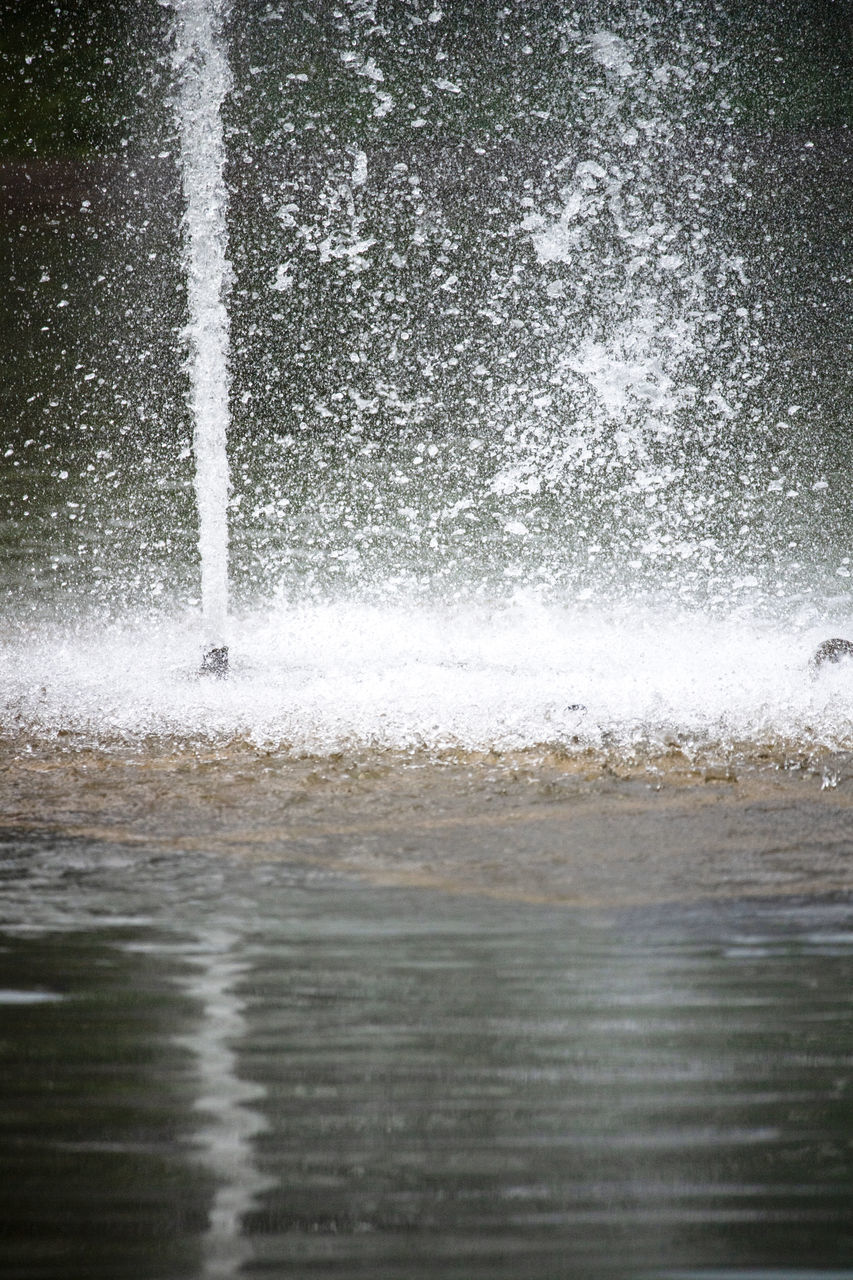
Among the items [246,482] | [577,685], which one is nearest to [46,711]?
[577,685]

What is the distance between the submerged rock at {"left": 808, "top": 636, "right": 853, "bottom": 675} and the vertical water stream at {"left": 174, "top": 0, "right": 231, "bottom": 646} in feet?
4.23

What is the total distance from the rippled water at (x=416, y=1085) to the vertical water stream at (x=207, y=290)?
65.4 inches

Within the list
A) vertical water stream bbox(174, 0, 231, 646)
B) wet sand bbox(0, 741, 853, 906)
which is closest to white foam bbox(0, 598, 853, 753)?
wet sand bbox(0, 741, 853, 906)

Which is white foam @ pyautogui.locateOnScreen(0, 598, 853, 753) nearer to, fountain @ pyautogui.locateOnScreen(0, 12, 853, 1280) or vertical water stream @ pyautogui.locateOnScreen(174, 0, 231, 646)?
fountain @ pyautogui.locateOnScreen(0, 12, 853, 1280)

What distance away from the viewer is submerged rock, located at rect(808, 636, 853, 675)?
253 centimetres

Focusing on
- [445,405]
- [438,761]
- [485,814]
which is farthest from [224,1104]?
[445,405]

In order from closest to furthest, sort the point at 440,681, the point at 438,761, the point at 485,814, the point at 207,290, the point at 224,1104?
the point at 224,1104
the point at 485,814
the point at 438,761
the point at 440,681
the point at 207,290

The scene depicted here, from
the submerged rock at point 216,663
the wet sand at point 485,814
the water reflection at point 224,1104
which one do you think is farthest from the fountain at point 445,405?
the water reflection at point 224,1104

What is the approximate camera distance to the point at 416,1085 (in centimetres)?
99

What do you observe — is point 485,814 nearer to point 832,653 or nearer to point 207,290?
point 832,653

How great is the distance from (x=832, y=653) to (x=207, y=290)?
419 centimetres

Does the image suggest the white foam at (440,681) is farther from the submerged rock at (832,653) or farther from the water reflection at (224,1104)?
the water reflection at (224,1104)

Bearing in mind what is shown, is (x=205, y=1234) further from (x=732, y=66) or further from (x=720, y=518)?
(x=732, y=66)

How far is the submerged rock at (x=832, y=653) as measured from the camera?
2.53m
